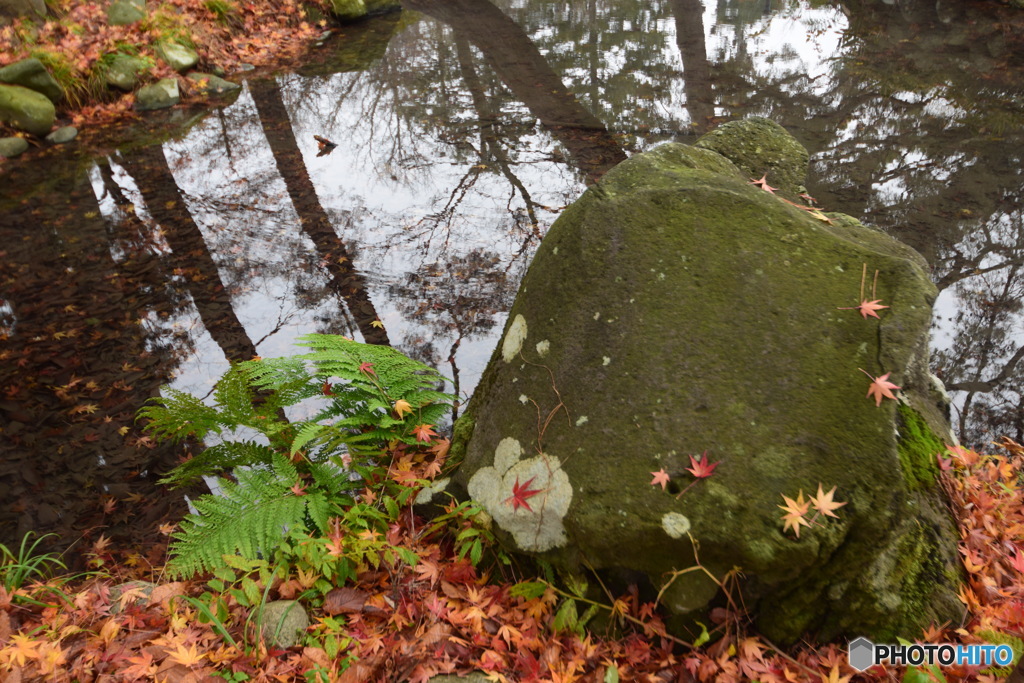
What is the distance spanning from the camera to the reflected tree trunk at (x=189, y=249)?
4992 millimetres

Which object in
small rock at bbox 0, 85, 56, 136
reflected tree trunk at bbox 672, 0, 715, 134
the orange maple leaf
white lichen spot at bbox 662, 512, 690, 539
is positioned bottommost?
white lichen spot at bbox 662, 512, 690, 539

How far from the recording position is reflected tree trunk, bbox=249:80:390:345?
5.12 meters

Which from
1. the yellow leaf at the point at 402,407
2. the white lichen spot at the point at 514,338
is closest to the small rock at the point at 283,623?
the yellow leaf at the point at 402,407

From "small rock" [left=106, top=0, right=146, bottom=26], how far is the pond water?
2.62 meters

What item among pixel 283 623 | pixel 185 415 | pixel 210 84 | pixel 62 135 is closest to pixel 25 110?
pixel 62 135

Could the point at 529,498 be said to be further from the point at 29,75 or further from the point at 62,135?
the point at 29,75

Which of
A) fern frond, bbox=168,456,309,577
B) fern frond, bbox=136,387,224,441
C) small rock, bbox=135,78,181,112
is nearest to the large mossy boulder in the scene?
fern frond, bbox=168,456,309,577

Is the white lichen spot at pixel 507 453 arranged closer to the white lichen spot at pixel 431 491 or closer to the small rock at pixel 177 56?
the white lichen spot at pixel 431 491

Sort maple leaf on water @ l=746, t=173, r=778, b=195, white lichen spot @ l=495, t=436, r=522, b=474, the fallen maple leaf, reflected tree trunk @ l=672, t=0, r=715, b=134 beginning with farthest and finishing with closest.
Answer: reflected tree trunk @ l=672, t=0, r=715, b=134
maple leaf on water @ l=746, t=173, r=778, b=195
white lichen spot @ l=495, t=436, r=522, b=474
the fallen maple leaf

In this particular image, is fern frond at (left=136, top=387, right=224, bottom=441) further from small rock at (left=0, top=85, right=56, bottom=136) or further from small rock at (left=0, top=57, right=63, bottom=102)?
small rock at (left=0, top=57, right=63, bottom=102)

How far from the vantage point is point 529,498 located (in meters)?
2.46

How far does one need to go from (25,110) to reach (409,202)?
5.64m

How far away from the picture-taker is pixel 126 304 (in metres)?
5.24

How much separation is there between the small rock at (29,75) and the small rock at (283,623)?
9247 mm
